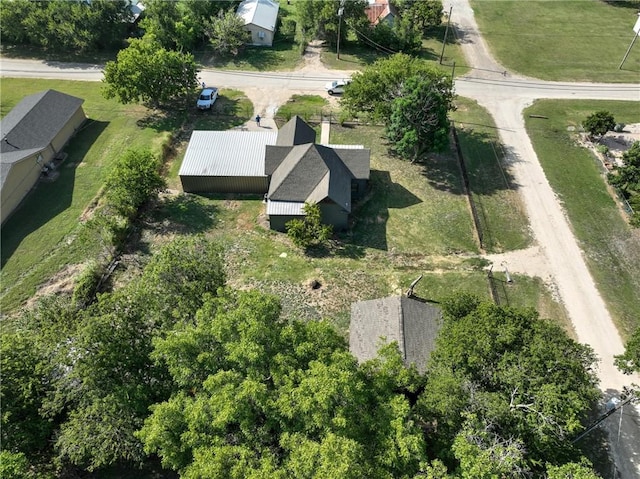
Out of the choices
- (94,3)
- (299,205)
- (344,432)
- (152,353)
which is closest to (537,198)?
(299,205)

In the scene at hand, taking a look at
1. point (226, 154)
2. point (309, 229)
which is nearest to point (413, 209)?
point (309, 229)

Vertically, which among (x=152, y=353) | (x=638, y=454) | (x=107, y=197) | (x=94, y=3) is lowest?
(x=638, y=454)

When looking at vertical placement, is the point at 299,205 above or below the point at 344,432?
below

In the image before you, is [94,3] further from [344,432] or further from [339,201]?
[344,432]

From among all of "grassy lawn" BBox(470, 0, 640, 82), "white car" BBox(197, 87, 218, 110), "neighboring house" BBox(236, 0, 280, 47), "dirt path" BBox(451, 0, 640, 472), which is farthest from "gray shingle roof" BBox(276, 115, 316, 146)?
"grassy lawn" BBox(470, 0, 640, 82)

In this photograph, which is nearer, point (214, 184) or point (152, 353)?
point (152, 353)

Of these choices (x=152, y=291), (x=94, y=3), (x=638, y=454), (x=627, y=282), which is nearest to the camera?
(x=152, y=291)
